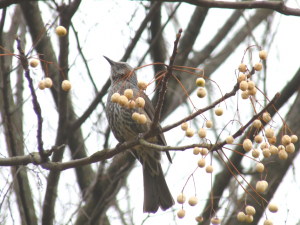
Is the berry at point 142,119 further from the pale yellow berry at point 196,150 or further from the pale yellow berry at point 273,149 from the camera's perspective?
the pale yellow berry at point 273,149

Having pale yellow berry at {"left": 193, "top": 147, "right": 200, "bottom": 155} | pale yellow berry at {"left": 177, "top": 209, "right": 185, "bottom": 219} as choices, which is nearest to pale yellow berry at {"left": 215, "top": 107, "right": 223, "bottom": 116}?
pale yellow berry at {"left": 193, "top": 147, "right": 200, "bottom": 155}

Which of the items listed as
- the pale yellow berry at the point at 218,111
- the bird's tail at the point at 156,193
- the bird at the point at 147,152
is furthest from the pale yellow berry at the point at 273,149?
the bird's tail at the point at 156,193

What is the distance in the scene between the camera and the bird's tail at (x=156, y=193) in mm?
4121

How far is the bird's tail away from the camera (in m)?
4.12

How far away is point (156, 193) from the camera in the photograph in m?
4.20

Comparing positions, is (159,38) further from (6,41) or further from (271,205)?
(271,205)

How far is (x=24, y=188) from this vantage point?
410 centimetres

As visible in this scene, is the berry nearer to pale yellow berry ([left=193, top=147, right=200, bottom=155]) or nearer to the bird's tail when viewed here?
pale yellow berry ([left=193, top=147, right=200, bottom=155])

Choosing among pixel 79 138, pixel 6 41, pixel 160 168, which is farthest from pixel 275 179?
pixel 6 41

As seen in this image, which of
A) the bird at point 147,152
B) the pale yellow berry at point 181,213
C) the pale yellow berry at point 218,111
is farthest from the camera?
the bird at point 147,152

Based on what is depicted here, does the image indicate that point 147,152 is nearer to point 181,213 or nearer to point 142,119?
point 181,213

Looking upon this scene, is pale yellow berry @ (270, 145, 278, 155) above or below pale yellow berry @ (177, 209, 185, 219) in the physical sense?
above

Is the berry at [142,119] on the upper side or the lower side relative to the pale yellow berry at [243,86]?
upper

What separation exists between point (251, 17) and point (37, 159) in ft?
18.3
